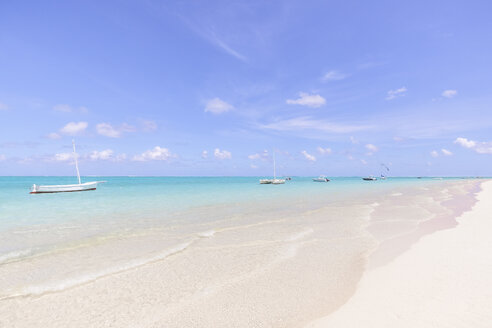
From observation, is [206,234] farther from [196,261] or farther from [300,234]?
[300,234]

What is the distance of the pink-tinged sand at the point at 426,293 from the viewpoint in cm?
473

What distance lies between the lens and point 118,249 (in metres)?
10.4

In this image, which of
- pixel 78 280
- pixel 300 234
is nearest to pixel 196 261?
pixel 78 280

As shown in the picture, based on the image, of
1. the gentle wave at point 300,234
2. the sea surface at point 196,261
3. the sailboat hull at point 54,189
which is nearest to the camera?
the sea surface at point 196,261

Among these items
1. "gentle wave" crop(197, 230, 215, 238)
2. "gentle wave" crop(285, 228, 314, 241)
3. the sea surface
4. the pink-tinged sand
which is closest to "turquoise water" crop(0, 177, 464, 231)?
the sea surface

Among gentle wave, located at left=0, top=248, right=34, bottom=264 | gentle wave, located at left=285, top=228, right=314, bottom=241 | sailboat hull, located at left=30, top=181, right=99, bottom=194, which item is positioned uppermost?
sailboat hull, located at left=30, top=181, right=99, bottom=194

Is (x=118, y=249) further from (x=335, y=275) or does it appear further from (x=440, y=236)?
(x=440, y=236)

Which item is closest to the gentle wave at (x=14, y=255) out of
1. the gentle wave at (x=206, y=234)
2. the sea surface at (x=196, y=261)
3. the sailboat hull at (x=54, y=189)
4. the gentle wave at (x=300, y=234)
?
the sea surface at (x=196, y=261)

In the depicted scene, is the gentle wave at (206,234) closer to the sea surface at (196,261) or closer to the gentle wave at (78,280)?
the sea surface at (196,261)

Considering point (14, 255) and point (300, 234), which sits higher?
point (14, 255)

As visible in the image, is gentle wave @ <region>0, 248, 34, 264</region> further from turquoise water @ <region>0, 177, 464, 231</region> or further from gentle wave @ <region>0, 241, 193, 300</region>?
turquoise water @ <region>0, 177, 464, 231</region>

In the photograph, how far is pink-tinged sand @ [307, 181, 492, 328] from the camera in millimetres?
4734

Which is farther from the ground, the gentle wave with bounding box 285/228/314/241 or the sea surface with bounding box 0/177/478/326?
the sea surface with bounding box 0/177/478/326

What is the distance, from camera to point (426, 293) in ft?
19.0
